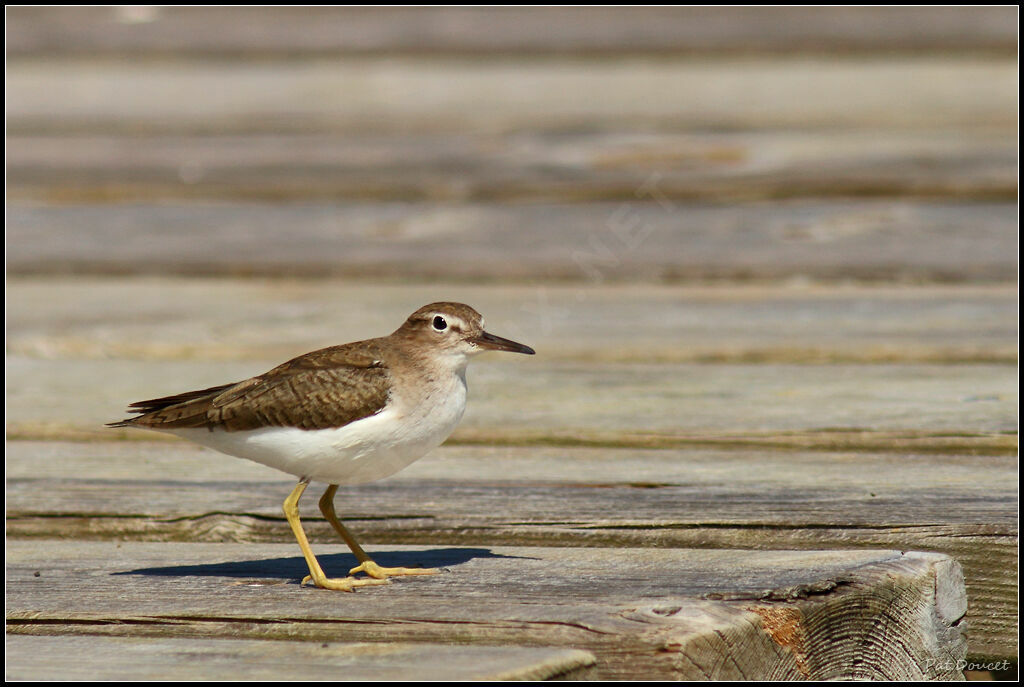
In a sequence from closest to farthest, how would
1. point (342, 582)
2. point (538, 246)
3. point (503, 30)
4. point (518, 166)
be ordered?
point (342, 582)
point (538, 246)
point (518, 166)
point (503, 30)

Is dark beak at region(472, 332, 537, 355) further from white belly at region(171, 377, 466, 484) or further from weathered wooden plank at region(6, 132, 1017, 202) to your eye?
weathered wooden plank at region(6, 132, 1017, 202)

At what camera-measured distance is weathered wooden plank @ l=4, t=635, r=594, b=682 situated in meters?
2.50

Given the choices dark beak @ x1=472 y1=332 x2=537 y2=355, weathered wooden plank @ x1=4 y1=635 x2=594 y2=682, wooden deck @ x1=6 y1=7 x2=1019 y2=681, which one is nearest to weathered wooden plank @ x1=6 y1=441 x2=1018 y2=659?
wooden deck @ x1=6 y1=7 x2=1019 y2=681

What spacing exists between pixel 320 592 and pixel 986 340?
3519mm

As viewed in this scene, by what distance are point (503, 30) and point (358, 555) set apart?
4.45 meters

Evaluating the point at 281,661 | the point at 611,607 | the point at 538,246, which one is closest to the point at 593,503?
the point at 611,607

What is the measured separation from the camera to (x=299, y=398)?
3.69m

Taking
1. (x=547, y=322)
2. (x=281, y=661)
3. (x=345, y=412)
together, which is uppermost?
(x=547, y=322)

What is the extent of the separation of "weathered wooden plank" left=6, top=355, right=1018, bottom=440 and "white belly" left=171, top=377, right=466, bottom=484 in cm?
110

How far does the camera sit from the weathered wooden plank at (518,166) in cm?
702

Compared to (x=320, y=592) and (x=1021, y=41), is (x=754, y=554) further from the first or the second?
(x=1021, y=41)

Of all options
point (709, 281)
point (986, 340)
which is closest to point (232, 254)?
point (709, 281)

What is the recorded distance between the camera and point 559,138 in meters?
7.27

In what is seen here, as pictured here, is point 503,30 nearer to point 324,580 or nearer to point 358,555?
point 358,555
